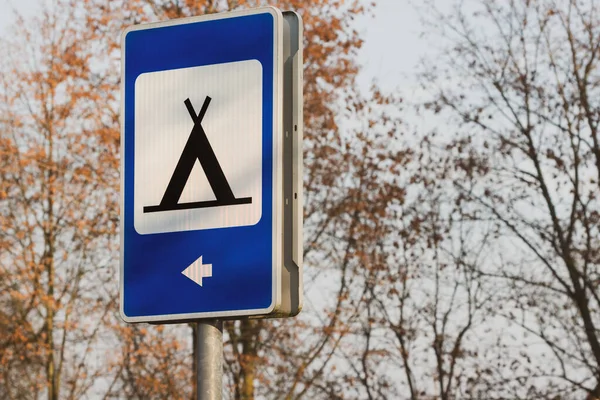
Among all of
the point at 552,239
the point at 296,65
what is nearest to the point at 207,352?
the point at 296,65

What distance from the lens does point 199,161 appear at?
9.00 ft

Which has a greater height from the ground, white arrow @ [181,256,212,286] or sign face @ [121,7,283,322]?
sign face @ [121,7,283,322]

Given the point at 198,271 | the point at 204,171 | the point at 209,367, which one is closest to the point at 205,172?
the point at 204,171

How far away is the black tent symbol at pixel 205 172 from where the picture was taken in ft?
8.89

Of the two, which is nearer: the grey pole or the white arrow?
the grey pole

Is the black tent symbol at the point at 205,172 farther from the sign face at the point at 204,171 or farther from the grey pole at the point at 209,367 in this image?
the grey pole at the point at 209,367

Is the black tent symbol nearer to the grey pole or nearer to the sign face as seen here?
the sign face

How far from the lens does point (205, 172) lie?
2727 millimetres

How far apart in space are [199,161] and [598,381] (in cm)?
1636

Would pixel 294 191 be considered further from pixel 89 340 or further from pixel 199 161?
pixel 89 340

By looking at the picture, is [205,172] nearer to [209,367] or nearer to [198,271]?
[198,271]

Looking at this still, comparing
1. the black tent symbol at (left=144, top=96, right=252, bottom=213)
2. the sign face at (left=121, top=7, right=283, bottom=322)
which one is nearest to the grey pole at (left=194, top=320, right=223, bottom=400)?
the sign face at (left=121, top=7, right=283, bottom=322)

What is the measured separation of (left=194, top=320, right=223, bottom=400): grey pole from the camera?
2547 mm

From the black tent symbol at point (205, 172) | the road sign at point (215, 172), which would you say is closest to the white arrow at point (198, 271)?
the road sign at point (215, 172)
